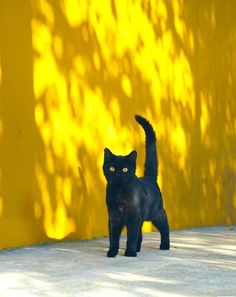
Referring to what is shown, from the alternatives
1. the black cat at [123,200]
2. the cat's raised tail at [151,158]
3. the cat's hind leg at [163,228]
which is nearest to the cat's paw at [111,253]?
the black cat at [123,200]

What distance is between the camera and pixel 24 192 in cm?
695

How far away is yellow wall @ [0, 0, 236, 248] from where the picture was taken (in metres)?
6.94

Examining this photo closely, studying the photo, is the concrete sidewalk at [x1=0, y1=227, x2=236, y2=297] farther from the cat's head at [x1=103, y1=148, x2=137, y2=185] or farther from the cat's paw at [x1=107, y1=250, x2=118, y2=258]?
the cat's head at [x1=103, y1=148, x2=137, y2=185]

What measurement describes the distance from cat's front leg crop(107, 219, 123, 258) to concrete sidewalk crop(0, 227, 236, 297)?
0.08 m

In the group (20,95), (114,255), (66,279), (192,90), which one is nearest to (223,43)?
(192,90)

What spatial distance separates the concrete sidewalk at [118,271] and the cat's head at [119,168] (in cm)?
59

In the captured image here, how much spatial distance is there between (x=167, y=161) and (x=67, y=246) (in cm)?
213

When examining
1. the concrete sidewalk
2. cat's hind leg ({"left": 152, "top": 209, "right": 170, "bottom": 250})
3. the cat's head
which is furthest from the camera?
cat's hind leg ({"left": 152, "top": 209, "right": 170, "bottom": 250})

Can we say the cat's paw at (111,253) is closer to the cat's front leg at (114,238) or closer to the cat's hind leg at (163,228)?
the cat's front leg at (114,238)

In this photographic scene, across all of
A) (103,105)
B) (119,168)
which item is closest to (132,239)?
(119,168)

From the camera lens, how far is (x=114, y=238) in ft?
20.7

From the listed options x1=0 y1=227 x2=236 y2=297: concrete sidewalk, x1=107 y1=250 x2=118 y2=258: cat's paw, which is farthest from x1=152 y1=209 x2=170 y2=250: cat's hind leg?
x1=107 y1=250 x2=118 y2=258: cat's paw

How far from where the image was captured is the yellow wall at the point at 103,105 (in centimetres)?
694

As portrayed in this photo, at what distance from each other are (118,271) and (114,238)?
2.48 feet
